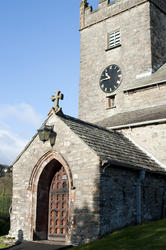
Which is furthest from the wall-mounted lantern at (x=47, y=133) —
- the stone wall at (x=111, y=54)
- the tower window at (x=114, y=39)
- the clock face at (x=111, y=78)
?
the tower window at (x=114, y=39)

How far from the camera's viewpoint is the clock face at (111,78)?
2122cm

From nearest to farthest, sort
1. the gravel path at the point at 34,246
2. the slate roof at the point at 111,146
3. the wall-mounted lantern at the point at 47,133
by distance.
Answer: the gravel path at the point at 34,246 < the slate roof at the point at 111,146 < the wall-mounted lantern at the point at 47,133

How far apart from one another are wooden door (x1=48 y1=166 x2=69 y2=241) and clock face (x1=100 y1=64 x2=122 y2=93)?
10.2 metres

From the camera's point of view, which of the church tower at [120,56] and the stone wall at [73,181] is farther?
the church tower at [120,56]

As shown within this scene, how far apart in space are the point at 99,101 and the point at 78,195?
1190 centimetres

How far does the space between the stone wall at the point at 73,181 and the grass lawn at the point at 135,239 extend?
2.10ft

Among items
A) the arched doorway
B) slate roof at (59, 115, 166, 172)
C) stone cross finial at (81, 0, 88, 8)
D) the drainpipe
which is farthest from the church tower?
the arched doorway

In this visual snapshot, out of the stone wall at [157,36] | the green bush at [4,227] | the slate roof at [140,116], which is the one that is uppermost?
the stone wall at [157,36]

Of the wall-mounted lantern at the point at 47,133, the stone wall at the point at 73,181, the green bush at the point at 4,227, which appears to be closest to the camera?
the stone wall at the point at 73,181

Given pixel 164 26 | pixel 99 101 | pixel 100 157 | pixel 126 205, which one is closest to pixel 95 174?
pixel 100 157

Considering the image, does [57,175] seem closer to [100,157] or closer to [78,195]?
[78,195]

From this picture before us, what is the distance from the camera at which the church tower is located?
790 inches

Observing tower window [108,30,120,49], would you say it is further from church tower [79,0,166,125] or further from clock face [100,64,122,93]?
clock face [100,64,122,93]

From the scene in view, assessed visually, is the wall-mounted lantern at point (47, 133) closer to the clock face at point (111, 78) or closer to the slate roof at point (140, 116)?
the slate roof at point (140, 116)
